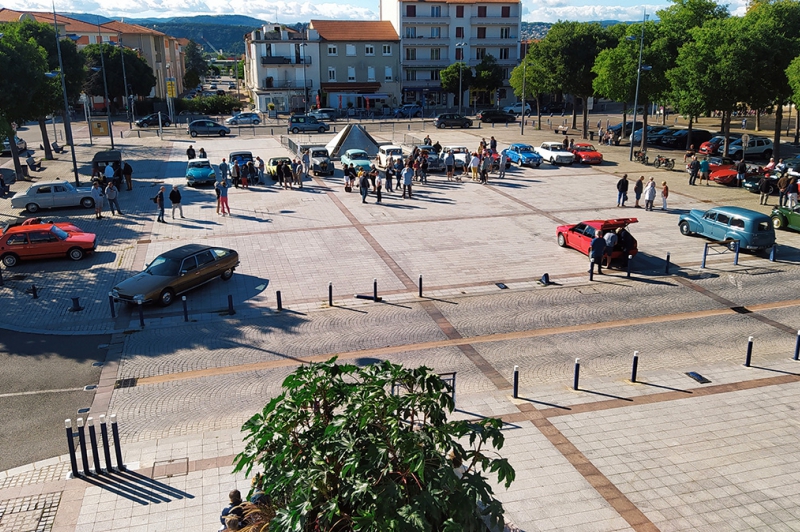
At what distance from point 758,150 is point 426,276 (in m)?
31.3

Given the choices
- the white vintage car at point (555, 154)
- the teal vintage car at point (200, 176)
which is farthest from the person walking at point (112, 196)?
the white vintage car at point (555, 154)

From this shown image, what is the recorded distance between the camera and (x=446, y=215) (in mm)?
28062

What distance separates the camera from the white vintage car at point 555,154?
40219 mm

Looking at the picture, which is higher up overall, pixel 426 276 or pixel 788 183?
pixel 788 183

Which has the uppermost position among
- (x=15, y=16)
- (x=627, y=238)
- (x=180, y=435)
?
(x=15, y=16)

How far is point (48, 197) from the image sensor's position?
29828 mm

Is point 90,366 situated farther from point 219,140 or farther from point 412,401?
point 219,140

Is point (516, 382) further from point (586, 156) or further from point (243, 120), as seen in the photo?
point (243, 120)

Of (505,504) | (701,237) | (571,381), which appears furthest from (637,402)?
(701,237)

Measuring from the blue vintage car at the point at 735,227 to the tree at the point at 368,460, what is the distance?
19.0 metres

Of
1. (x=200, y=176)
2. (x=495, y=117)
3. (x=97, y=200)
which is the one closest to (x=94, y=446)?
(x=97, y=200)

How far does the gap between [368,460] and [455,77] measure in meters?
75.7

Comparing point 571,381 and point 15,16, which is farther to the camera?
point 15,16

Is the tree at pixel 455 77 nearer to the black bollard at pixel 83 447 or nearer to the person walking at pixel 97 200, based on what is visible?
the person walking at pixel 97 200
